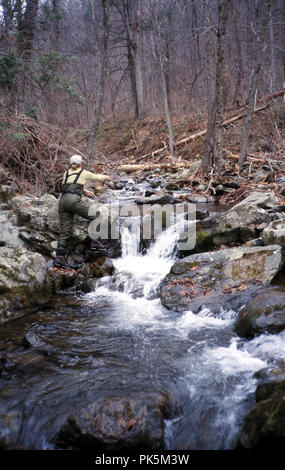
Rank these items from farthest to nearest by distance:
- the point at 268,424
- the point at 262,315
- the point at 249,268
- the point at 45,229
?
the point at 45,229
the point at 249,268
the point at 262,315
the point at 268,424

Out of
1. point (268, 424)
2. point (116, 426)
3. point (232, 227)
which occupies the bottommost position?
point (116, 426)

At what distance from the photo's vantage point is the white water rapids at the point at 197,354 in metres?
3.54

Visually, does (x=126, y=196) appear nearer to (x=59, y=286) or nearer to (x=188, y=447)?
(x=59, y=286)

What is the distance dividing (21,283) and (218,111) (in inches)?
365

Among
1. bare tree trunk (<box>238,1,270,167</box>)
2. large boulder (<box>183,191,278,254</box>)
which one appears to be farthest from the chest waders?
bare tree trunk (<box>238,1,270,167</box>)

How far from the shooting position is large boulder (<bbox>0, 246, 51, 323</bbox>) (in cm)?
600

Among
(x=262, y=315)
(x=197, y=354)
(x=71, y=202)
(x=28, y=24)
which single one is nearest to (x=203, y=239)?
(x=71, y=202)

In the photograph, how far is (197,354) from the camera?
4750 millimetres

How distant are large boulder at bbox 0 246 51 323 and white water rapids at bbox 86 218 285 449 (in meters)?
0.95

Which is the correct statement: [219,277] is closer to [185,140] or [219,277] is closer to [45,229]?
[45,229]

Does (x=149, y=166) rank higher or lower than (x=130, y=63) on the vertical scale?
lower

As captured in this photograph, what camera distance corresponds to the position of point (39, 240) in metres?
8.34

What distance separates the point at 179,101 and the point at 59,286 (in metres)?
21.1
